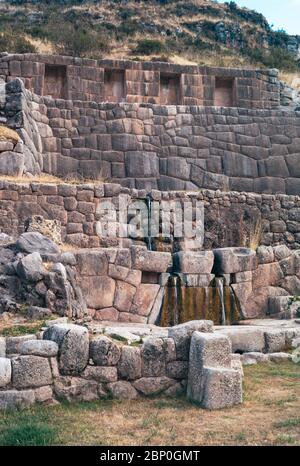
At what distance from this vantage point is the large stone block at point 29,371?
7.42 m

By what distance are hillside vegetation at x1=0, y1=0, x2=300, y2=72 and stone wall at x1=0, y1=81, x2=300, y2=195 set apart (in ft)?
38.2

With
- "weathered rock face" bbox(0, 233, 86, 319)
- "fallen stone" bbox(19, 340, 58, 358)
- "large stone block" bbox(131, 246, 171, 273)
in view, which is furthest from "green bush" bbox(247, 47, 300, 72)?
"fallen stone" bbox(19, 340, 58, 358)

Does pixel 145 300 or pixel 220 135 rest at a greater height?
pixel 220 135

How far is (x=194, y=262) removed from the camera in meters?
13.4

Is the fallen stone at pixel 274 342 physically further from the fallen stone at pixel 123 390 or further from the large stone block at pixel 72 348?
the large stone block at pixel 72 348

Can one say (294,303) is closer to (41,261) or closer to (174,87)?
(41,261)

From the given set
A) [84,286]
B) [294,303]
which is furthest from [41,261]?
[294,303]

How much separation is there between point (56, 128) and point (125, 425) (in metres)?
12.7

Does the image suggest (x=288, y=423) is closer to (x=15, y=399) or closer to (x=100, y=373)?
(x=100, y=373)

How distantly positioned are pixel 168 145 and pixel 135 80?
9.36ft

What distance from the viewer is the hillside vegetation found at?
32.4 metres

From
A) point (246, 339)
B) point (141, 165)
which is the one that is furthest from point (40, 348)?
point (141, 165)

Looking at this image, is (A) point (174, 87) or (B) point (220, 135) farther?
(A) point (174, 87)

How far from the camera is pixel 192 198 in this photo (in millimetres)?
16656
